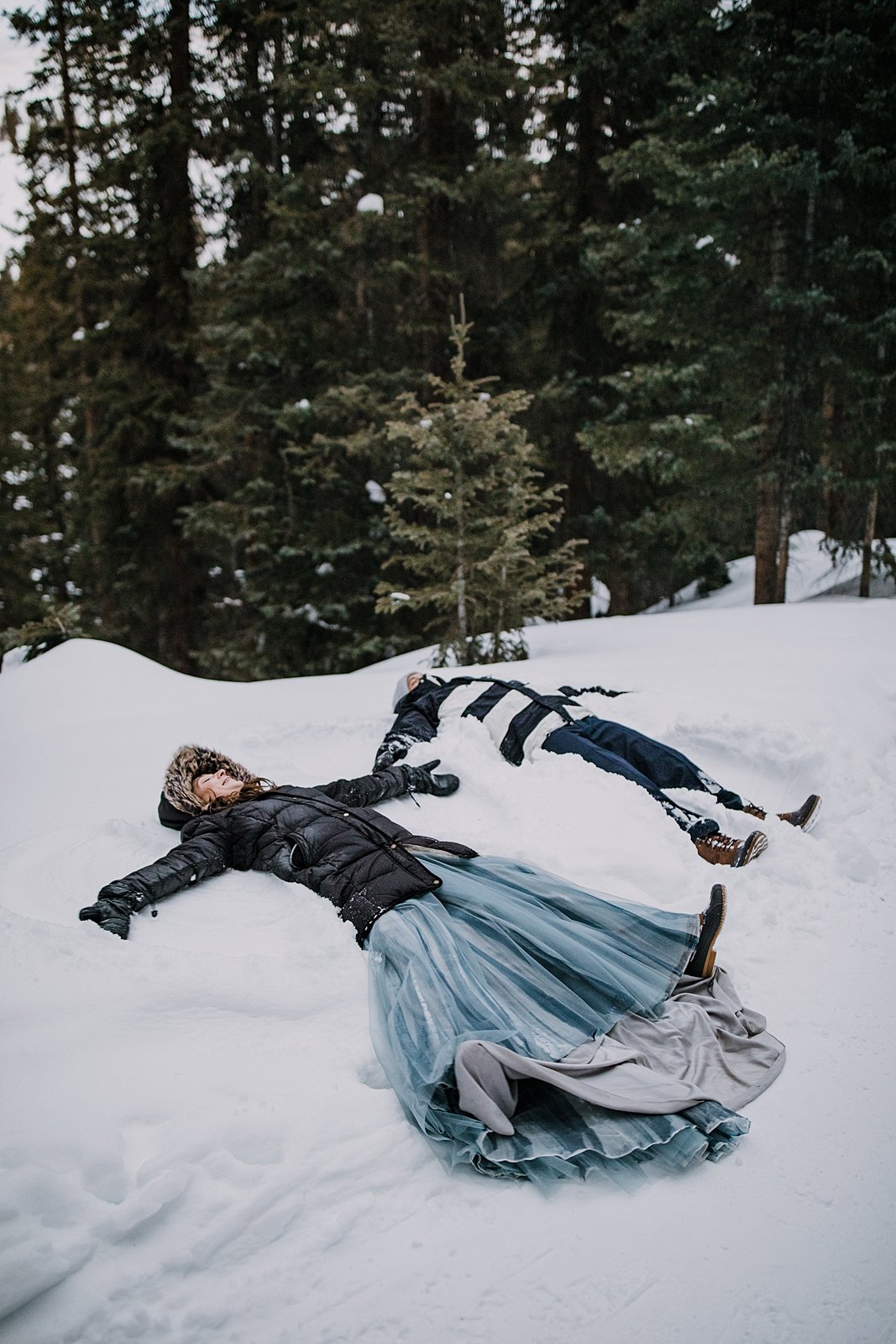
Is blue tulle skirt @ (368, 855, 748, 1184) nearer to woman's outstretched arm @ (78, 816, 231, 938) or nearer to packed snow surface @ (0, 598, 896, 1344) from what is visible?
packed snow surface @ (0, 598, 896, 1344)

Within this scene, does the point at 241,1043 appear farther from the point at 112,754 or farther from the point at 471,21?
the point at 471,21

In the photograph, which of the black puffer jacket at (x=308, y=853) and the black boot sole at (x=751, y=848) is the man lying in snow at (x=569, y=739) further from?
the black puffer jacket at (x=308, y=853)

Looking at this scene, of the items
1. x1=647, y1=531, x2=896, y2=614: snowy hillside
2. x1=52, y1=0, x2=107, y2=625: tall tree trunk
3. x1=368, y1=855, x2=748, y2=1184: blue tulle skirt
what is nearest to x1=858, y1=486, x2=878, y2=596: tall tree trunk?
x1=647, y1=531, x2=896, y2=614: snowy hillside

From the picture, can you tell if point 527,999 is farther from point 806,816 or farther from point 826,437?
point 826,437

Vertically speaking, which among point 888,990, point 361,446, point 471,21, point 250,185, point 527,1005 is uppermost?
point 471,21

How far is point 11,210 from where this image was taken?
14164 mm

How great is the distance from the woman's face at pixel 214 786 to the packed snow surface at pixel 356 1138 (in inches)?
11.6

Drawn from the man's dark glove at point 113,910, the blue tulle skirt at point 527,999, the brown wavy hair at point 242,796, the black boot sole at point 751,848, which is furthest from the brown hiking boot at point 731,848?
the man's dark glove at point 113,910

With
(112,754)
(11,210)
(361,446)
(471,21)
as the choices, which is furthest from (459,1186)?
(11,210)

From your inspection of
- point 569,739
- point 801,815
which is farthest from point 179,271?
point 801,815

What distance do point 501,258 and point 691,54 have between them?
11.0ft

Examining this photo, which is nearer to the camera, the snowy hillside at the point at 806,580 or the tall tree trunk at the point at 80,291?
the snowy hillside at the point at 806,580

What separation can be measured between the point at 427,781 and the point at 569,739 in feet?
2.92

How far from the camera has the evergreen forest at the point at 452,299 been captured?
8312mm
